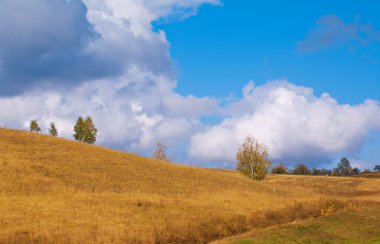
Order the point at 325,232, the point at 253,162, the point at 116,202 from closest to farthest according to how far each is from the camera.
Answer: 1. the point at 325,232
2. the point at 116,202
3. the point at 253,162

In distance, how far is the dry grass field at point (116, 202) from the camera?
26578 millimetres

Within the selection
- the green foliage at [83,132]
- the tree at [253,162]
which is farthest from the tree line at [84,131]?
the tree at [253,162]

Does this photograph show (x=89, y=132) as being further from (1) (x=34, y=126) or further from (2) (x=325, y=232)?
(2) (x=325, y=232)

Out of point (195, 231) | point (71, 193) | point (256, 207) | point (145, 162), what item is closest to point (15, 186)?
point (71, 193)

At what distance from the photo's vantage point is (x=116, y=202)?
3541cm

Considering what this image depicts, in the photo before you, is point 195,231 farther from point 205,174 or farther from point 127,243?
point 205,174

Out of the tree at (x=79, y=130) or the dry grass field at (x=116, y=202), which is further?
the tree at (x=79, y=130)

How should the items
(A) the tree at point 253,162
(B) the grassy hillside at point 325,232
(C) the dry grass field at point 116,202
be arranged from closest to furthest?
(B) the grassy hillside at point 325,232, (C) the dry grass field at point 116,202, (A) the tree at point 253,162

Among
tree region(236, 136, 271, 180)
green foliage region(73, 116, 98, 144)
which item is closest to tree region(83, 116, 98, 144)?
green foliage region(73, 116, 98, 144)

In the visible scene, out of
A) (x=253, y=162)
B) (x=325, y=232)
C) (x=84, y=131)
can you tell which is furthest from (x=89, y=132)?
(x=325, y=232)

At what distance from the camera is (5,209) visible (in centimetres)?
2906

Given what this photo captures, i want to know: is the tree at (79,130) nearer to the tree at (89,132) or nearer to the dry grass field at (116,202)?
Answer: the tree at (89,132)

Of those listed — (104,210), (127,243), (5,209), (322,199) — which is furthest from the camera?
(322,199)

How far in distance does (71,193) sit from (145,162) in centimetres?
2826
